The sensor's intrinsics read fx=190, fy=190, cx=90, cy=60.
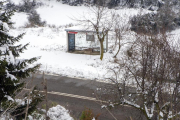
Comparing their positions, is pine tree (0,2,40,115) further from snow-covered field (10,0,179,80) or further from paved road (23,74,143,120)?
paved road (23,74,143,120)

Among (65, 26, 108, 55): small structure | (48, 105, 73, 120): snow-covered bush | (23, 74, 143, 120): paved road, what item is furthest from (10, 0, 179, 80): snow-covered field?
(48, 105, 73, 120): snow-covered bush

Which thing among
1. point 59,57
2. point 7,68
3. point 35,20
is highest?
point 35,20

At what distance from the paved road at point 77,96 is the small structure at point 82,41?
514 cm

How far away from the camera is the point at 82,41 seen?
17609 millimetres

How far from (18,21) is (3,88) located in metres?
30.9

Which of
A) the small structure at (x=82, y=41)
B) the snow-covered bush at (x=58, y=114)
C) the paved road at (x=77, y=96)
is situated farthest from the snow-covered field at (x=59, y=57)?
the snow-covered bush at (x=58, y=114)

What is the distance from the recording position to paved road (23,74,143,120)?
9203mm

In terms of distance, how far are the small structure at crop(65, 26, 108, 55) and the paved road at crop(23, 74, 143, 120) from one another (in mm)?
5135

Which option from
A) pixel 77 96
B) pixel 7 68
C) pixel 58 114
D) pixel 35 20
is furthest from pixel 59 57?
pixel 35 20

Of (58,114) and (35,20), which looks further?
(35,20)

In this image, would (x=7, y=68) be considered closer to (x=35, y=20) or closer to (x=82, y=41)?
(x=82, y=41)

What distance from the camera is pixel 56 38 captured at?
974 inches

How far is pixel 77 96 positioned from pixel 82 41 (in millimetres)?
7858

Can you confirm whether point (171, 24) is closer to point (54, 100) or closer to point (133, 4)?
point (133, 4)
